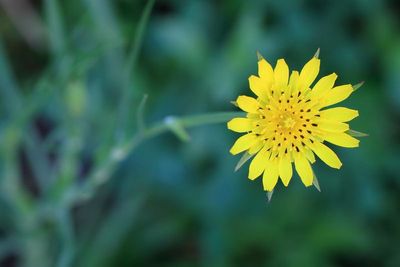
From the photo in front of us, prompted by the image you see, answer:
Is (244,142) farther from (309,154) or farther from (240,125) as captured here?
(309,154)

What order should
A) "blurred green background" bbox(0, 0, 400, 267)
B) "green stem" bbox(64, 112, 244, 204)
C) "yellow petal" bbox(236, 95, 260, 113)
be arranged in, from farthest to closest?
"blurred green background" bbox(0, 0, 400, 267)
"green stem" bbox(64, 112, 244, 204)
"yellow petal" bbox(236, 95, 260, 113)

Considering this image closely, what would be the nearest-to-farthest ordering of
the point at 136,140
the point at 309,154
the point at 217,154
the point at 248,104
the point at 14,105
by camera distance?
the point at 248,104 → the point at 309,154 → the point at 136,140 → the point at 14,105 → the point at 217,154

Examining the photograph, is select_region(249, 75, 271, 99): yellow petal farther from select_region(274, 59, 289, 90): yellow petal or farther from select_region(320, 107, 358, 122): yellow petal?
select_region(320, 107, 358, 122): yellow petal

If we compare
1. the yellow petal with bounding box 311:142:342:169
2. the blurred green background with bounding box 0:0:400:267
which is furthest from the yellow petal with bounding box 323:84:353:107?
the blurred green background with bounding box 0:0:400:267

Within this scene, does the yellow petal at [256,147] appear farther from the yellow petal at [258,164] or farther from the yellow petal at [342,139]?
the yellow petal at [342,139]

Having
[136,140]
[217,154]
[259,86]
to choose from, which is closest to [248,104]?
[259,86]

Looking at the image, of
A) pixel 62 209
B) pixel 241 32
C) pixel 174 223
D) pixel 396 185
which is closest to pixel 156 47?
pixel 241 32

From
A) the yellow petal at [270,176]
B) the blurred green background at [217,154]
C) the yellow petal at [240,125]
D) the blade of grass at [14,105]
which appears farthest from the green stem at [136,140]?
the blurred green background at [217,154]
